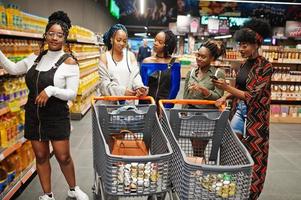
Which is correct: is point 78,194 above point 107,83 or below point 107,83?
below

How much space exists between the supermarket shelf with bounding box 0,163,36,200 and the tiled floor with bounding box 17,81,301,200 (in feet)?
0.45

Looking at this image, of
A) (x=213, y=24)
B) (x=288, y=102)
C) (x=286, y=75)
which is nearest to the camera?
(x=286, y=75)

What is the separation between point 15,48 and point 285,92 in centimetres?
576

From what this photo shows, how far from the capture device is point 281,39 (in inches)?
633

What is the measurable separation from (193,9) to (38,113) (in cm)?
1704

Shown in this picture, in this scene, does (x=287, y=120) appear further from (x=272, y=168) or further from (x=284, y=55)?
(x=272, y=168)

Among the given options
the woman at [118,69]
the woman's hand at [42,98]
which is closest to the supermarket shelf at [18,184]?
the woman's hand at [42,98]

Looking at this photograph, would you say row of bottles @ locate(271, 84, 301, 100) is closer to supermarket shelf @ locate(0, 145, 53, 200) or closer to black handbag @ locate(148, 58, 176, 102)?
black handbag @ locate(148, 58, 176, 102)

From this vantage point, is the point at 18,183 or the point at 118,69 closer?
the point at 118,69

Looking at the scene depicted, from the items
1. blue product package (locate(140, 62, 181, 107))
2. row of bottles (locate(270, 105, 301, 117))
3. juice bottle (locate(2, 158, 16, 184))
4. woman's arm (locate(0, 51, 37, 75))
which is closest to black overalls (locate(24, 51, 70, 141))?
woman's arm (locate(0, 51, 37, 75))

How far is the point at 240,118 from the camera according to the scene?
2793 mm

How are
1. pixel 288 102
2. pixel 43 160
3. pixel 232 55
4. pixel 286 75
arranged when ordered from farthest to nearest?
1. pixel 232 55
2. pixel 288 102
3. pixel 286 75
4. pixel 43 160

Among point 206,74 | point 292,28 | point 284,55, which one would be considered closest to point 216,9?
point 292,28

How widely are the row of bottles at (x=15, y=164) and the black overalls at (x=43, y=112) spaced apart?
0.62 meters
